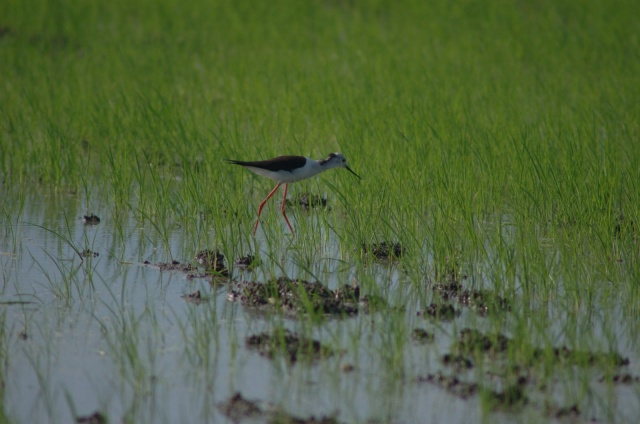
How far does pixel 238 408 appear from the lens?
355cm

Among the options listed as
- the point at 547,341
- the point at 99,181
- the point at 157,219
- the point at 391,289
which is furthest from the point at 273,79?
the point at 547,341

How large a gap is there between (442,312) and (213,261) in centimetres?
164

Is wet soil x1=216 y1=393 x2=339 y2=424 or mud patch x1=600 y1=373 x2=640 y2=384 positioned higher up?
mud patch x1=600 y1=373 x2=640 y2=384

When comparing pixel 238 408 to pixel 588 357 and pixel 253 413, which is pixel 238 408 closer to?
pixel 253 413

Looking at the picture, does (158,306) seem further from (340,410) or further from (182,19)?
(182,19)

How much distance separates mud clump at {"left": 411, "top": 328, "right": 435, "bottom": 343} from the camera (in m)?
4.30

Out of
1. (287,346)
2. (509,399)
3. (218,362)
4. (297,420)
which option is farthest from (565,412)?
(218,362)

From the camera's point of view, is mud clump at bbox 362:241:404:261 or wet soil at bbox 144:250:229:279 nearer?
wet soil at bbox 144:250:229:279

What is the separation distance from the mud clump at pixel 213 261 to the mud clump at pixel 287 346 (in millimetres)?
1142

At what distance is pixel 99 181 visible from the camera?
24.8ft

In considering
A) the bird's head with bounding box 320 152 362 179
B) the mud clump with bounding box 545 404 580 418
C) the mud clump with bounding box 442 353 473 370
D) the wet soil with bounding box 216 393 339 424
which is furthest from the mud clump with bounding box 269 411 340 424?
the bird's head with bounding box 320 152 362 179

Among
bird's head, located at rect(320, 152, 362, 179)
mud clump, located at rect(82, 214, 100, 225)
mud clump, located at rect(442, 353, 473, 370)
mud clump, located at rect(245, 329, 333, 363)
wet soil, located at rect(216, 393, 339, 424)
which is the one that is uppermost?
bird's head, located at rect(320, 152, 362, 179)

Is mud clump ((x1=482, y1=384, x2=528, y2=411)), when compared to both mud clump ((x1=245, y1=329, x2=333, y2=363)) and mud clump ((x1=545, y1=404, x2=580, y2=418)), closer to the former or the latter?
mud clump ((x1=545, y1=404, x2=580, y2=418))

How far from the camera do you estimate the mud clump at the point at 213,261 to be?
5402 mm
